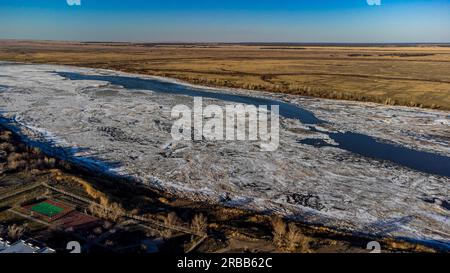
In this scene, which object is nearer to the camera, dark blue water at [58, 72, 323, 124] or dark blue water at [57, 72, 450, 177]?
dark blue water at [57, 72, 450, 177]

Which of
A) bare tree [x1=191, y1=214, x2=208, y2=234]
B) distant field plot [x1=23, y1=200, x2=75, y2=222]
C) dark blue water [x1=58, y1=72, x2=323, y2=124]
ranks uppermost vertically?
dark blue water [x1=58, y1=72, x2=323, y2=124]

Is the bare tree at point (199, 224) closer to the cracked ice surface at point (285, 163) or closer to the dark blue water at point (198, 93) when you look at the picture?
the cracked ice surface at point (285, 163)

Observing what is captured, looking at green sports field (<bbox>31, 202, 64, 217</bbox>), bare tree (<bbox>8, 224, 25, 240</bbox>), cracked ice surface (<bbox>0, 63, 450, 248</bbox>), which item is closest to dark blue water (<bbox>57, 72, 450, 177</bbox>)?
cracked ice surface (<bbox>0, 63, 450, 248</bbox>)

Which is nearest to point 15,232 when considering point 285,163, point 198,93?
point 285,163

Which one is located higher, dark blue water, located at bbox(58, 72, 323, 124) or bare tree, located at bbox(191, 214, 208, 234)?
dark blue water, located at bbox(58, 72, 323, 124)

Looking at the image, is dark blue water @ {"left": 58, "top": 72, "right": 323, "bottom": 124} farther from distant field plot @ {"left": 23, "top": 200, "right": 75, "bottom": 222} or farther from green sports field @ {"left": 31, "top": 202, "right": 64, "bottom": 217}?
green sports field @ {"left": 31, "top": 202, "right": 64, "bottom": 217}

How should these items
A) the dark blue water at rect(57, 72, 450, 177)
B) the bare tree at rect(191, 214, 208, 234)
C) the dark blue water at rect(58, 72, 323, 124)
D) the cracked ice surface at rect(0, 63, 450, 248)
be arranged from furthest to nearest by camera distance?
the dark blue water at rect(58, 72, 323, 124) → the dark blue water at rect(57, 72, 450, 177) → the cracked ice surface at rect(0, 63, 450, 248) → the bare tree at rect(191, 214, 208, 234)
